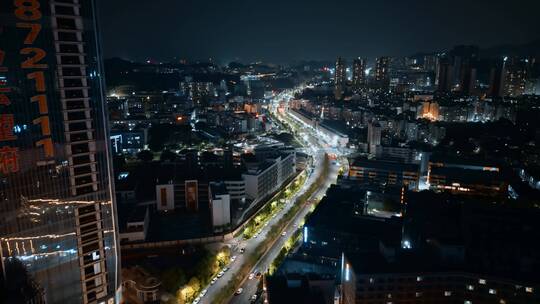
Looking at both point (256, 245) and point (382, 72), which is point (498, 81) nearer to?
point (382, 72)

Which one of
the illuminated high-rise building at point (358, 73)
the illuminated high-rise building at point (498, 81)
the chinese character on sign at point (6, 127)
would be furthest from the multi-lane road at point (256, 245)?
the illuminated high-rise building at point (358, 73)

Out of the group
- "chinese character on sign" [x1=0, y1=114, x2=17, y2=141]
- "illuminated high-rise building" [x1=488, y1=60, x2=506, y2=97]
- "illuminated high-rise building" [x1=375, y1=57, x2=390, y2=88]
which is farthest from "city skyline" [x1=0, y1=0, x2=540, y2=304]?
"illuminated high-rise building" [x1=375, y1=57, x2=390, y2=88]

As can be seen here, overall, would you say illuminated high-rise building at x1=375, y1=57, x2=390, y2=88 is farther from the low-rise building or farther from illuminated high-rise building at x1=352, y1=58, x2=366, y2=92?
the low-rise building

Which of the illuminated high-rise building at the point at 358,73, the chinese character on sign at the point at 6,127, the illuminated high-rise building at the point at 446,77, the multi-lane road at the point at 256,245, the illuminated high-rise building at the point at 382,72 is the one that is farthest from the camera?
the illuminated high-rise building at the point at 358,73

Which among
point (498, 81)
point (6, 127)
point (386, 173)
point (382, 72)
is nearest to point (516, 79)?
point (498, 81)

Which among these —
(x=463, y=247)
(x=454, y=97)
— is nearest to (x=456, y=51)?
(x=454, y=97)

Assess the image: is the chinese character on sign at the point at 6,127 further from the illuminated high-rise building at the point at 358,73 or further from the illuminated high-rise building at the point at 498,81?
the illuminated high-rise building at the point at 358,73
